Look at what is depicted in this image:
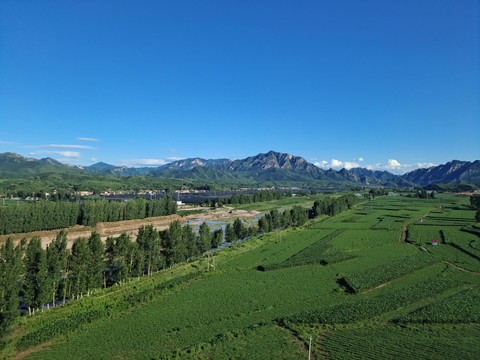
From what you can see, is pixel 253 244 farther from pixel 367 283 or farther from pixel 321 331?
pixel 321 331

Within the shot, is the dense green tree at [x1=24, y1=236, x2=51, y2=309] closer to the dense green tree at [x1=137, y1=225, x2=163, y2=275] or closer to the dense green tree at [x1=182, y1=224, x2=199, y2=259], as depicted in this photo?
the dense green tree at [x1=137, y1=225, x2=163, y2=275]

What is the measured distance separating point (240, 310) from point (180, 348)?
28.5 feet

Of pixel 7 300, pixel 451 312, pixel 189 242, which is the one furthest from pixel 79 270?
pixel 451 312

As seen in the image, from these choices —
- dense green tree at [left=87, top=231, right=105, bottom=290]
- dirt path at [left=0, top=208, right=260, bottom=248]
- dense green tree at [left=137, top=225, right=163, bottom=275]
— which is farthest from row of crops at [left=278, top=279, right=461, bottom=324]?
dirt path at [left=0, top=208, right=260, bottom=248]

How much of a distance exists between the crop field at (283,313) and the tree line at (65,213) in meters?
45.7

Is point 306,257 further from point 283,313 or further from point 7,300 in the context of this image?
point 7,300

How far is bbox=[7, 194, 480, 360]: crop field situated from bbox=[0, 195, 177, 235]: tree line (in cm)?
4567

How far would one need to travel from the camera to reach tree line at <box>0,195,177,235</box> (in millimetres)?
64125

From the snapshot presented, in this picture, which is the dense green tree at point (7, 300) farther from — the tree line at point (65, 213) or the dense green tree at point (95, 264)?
the tree line at point (65, 213)

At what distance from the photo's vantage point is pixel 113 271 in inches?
1518

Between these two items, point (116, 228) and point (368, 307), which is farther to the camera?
point (116, 228)

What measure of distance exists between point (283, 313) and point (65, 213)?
2772 inches

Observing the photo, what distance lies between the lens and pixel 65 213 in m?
75.1

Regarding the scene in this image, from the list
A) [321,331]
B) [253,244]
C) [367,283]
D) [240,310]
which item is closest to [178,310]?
[240,310]
